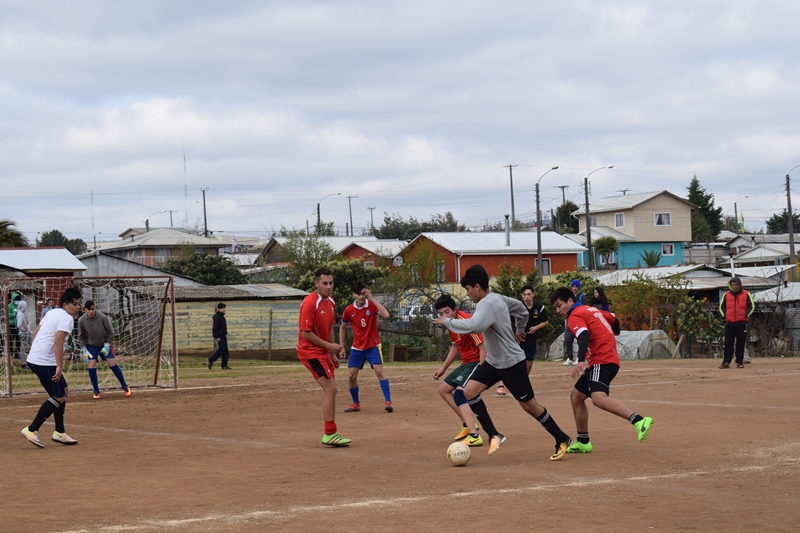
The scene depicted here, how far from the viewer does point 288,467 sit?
9.77 m

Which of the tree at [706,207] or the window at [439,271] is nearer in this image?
the window at [439,271]

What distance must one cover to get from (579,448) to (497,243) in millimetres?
Answer: 54711

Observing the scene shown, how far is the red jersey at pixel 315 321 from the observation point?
37.0 ft

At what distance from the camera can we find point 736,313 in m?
22.0

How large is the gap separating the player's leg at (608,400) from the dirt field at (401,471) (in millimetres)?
344

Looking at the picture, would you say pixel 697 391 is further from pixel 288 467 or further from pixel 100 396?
pixel 100 396

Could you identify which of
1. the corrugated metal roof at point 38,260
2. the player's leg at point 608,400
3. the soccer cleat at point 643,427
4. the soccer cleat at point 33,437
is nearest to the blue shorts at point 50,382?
the soccer cleat at point 33,437

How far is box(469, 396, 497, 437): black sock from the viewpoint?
10336 millimetres

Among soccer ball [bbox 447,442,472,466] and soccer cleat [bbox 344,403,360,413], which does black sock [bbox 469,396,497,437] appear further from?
soccer cleat [bbox 344,403,360,413]

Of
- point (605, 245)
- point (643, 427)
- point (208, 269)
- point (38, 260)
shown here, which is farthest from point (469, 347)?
point (605, 245)

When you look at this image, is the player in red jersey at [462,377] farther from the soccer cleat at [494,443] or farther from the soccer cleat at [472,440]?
the soccer cleat at [494,443]

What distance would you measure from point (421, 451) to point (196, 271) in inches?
1838

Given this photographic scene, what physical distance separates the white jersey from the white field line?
533cm

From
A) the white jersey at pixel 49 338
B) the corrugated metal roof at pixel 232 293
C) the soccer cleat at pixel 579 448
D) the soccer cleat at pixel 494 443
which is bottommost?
the soccer cleat at pixel 579 448
